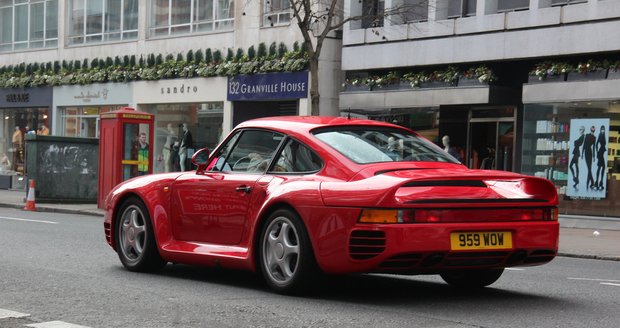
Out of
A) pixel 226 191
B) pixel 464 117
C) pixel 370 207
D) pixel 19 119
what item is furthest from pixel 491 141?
pixel 19 119

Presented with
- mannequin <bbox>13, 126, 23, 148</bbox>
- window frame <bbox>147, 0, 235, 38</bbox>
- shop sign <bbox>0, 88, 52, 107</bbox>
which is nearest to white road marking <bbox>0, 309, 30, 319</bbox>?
window frame <bbox>147, 0, 235, 38</bbox>

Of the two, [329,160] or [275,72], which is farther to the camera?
[275,72]

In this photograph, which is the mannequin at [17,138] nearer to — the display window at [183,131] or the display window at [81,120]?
the display window at [81,120]

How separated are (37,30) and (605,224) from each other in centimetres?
2841

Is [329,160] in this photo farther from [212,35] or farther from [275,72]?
[212,35]

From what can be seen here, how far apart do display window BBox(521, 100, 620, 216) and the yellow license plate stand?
1643 centimetres

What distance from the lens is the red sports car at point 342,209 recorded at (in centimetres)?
733

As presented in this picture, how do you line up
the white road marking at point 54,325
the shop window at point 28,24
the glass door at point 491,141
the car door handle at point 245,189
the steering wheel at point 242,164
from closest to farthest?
the white road marking at point 54,325
the car door handle at point 245,189
the steering wheel at point 242,164
the glass door at point 491,141
the shop window at point 28,24

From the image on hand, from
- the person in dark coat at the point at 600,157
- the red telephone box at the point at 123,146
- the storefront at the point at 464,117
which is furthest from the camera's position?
the storefront at the point at 464,117

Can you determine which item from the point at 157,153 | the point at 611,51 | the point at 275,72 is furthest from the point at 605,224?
the point at 157,153

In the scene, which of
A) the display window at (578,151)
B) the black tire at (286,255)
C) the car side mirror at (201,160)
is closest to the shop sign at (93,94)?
the display window at (578,151)

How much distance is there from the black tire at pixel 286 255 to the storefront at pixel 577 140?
16.5 metres

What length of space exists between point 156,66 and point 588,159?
18015 millimetres

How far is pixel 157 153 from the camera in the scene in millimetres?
37719
